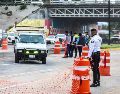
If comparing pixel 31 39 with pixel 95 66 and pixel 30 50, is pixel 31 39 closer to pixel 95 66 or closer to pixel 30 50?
pixel 30 50

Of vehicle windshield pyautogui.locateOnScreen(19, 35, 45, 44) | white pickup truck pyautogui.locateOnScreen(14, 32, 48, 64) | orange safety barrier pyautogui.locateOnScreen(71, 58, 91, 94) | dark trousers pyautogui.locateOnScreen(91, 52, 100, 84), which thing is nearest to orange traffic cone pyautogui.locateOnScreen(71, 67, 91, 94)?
orange safety barrier pyautogui.locateOnScreen(71, 58, 91, 94)

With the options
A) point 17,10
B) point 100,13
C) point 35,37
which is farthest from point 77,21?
point 35,37

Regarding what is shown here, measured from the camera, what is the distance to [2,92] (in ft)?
50.7

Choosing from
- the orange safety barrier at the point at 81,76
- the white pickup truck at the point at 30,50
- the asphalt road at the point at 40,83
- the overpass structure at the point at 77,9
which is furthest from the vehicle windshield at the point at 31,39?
the overpass structure at the point at 77,9

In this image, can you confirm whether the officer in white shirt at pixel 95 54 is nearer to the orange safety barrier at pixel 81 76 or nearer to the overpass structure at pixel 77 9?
the orange safety barrier at pixel 81 76

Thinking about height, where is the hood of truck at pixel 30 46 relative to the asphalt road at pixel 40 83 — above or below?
above

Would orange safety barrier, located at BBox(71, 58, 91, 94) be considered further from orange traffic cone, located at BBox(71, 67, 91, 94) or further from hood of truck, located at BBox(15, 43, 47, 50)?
hood of truck, located at BBox(15, 43, 47, 50)

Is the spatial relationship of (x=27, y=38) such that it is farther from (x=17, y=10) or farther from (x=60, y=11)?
(x=60, y=11)

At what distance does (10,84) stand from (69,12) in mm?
86704

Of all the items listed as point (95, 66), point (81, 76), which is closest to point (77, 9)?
point (95, 66)

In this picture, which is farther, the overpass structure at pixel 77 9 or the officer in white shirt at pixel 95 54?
the overpass structure at pixel 77 9

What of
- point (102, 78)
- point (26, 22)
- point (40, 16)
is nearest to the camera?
point (102, 78)

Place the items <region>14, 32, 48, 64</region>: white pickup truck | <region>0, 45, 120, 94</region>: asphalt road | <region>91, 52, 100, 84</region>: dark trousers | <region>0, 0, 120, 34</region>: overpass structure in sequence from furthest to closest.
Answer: <region>0, 0, 120, 34</region>: overpass structure → <region>14, 32, 48, 64</region>: white pickup truck → <region>91, 52, 100, 84</region>: dark trousers → <region>0, 45, 120, 94</region>: asphalt road

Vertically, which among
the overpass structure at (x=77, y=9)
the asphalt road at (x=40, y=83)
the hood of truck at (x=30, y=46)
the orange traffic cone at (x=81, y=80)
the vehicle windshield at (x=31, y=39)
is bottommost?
the asphalt road at (x=40, y=83)
